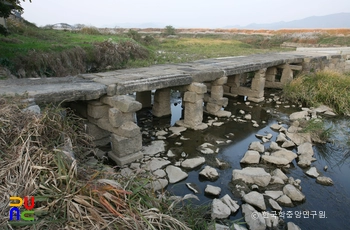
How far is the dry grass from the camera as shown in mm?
1777

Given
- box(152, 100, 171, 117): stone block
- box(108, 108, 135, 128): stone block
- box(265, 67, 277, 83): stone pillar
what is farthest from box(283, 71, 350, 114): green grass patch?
box(108, 108, 135, 128): stone block

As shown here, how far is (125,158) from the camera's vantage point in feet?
15.1

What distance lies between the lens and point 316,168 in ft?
15.2

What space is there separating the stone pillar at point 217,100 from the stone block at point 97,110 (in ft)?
10.8

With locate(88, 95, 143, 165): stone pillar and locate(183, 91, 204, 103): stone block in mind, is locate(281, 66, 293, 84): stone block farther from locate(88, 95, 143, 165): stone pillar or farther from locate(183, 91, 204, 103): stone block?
locate(88, 95, 143, 165): stone pillar

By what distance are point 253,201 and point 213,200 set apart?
573mm

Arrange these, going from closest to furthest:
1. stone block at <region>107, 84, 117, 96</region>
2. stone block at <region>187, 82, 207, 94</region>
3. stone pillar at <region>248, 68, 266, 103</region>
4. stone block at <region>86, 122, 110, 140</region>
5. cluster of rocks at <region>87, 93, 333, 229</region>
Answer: cluster of rocks at <region>87, 93, 333, 229</region> → stone block at <region>107, 84, 117, 96</region> → stone block at <region>86, 122, 110, 140</region> → stone block at <region>187, 82, 207, 94</region> → stone pillar at <region>248, 68, 266, 103</region>

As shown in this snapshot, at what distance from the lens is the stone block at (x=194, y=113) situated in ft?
20.2

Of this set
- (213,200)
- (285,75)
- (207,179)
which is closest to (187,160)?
(207,179)

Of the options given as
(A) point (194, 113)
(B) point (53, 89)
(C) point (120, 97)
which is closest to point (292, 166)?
(A) point (194, 113)

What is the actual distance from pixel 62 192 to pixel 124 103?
2.62 meters

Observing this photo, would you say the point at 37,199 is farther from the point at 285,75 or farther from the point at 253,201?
the point at 285,75

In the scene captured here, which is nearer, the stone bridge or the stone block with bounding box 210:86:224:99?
the stone bridge

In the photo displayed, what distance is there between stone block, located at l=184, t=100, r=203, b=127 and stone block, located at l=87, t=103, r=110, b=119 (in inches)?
81.8
